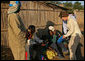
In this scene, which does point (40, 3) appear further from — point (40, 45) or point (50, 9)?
point (40, 45)

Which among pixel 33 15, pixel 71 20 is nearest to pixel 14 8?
pixel 71 20

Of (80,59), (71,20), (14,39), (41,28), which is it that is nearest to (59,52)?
(80,59)

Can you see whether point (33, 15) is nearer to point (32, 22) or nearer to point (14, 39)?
point (32, 22)

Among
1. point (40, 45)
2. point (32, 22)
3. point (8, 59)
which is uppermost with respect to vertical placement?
point (32, 22)

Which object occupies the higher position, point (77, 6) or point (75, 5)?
point (75, 5)

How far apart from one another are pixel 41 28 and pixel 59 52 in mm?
2450

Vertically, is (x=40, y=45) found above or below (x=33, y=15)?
below

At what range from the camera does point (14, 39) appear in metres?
3.22

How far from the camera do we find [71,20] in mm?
4445

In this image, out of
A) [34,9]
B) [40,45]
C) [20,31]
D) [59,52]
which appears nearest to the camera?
[20,31]

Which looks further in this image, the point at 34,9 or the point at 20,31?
the point at 34,9

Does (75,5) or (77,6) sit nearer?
(77,6)

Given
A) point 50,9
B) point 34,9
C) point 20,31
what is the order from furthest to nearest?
1. point 50,9
2. point 34,9
3. point 20,31

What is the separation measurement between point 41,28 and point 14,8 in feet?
15.6
